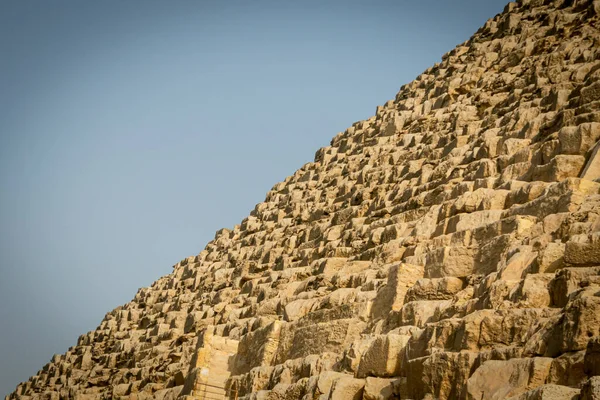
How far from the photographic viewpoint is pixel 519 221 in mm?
11211

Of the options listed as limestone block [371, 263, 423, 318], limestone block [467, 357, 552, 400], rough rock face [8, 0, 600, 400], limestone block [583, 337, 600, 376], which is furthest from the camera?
limestone block [371, 263, 423, 318]

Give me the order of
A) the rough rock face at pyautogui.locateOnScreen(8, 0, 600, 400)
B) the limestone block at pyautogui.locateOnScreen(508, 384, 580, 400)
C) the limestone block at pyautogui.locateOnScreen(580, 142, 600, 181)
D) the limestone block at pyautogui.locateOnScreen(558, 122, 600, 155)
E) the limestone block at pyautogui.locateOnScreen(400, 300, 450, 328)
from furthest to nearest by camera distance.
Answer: the limestone block at pyautogui.locateOnScreen(558, 122, 600, 155) < the limestone block at pyautogui.locateOnScreen(580, 142, 600, 181) < the limestone block at pyautogui.locateOnScreen(400, 300, 450, 328) < the rough rock face at pyautogui.locateOnScreen(8, 0, 600, 400) < the limestone block at pyautogui.locateOnScreen(508, 384, 580, 400)

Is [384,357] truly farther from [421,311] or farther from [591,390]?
[591,390]

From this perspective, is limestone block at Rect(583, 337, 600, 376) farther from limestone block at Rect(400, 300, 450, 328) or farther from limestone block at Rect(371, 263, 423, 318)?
limestone block at Rect(371, 263, 423, 318)

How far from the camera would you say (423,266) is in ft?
40.9

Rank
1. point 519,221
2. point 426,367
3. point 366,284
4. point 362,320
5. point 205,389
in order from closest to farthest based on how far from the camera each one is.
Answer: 1. point 426,367
2. point 519,221
3. point 362,320
4. point 366,284
5. point 205,389

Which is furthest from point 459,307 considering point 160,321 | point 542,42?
point 160,321

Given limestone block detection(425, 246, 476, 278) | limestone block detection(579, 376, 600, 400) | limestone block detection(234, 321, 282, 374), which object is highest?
limestone block detection(425, 246, 476, 278)

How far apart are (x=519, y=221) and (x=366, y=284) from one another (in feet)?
10.3

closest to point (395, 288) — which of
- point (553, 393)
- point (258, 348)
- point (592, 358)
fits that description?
point (258, 348)

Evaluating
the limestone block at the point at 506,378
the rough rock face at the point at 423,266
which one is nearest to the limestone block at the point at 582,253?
the rough rock face at the point at 423,266

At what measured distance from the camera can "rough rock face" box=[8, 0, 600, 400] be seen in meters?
8.44

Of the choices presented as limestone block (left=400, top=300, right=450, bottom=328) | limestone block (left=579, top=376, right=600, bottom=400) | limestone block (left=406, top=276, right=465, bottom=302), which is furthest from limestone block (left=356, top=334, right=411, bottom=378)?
limestone block (left=579, top=376, right=600, bottom=400)

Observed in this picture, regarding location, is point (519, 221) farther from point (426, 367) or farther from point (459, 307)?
point (426, 367)
